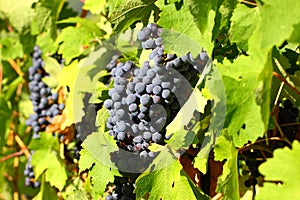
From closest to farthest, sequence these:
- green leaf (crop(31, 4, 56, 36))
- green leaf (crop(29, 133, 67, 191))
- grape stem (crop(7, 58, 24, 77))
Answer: green leaf (crop(29, 133, 67, 191)), green leaf (crop(31, 4, 56, 36)), grape stem (crop(7, 58, 24, 77))

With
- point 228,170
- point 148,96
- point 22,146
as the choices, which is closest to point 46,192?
point 22,146

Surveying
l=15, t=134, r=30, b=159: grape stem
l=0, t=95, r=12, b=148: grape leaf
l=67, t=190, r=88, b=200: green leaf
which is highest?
l=67, t=190, r=88, b=200: green leaf

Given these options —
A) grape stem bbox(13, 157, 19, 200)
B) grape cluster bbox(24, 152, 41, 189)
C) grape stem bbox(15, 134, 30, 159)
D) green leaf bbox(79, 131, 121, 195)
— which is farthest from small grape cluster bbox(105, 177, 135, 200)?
grape stem bbox(13, 157, 19, 200)

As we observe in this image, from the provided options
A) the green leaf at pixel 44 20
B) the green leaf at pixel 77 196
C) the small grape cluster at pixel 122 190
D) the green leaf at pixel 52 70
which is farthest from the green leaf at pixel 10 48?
the small grape cluster at pixel 122 190

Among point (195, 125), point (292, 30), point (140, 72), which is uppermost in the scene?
point (292, 30)

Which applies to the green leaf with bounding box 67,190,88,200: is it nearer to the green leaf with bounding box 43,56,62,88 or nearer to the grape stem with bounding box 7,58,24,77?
the green leaf with bounding box 43,56,62,88

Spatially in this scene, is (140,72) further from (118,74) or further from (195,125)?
(195,125)

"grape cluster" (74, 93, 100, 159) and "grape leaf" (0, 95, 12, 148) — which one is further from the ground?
"grape cluster" (74, 93, 100, 159)

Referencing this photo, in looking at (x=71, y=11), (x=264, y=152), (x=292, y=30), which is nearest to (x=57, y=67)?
(x=71, y=11)
